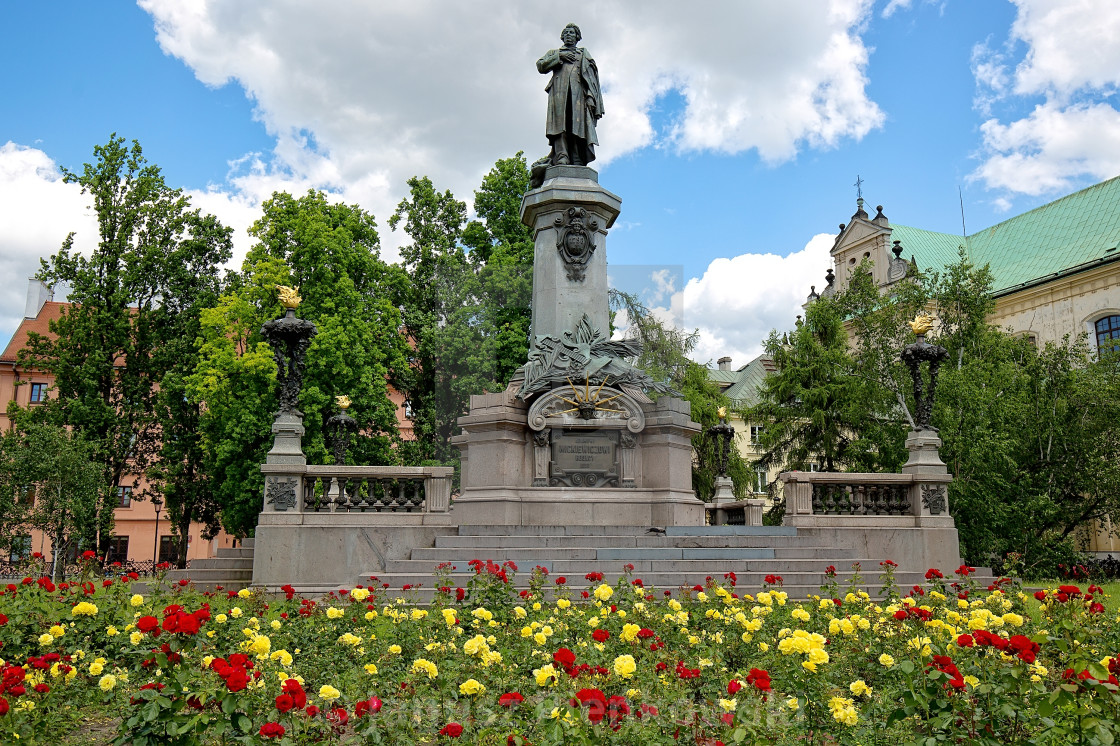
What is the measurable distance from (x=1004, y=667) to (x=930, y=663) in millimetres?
410

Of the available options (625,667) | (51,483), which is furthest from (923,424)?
(51,483)

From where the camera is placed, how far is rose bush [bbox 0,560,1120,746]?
3.87m

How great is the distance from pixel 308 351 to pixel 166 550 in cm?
2769

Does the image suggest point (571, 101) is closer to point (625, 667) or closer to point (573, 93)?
point (573, 93)

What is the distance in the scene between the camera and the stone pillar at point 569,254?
17.8 m

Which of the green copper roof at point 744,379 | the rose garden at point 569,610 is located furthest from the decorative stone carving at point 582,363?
the green copper roof at point 744,379

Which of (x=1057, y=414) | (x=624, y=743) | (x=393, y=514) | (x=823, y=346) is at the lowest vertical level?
(x=624, y=743)

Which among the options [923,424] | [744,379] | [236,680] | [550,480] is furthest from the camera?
[744,379]

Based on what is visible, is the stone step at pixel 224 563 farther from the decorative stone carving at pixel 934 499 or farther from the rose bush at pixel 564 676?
the decorative stone carving at pixel 934 499

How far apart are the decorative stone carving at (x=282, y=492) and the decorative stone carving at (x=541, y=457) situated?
447 cm

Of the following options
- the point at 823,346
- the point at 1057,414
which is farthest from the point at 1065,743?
the point at 823,346

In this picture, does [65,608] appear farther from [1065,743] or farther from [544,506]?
[544,506]

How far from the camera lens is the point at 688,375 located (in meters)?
37.4

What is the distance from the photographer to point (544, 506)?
15953 mm
